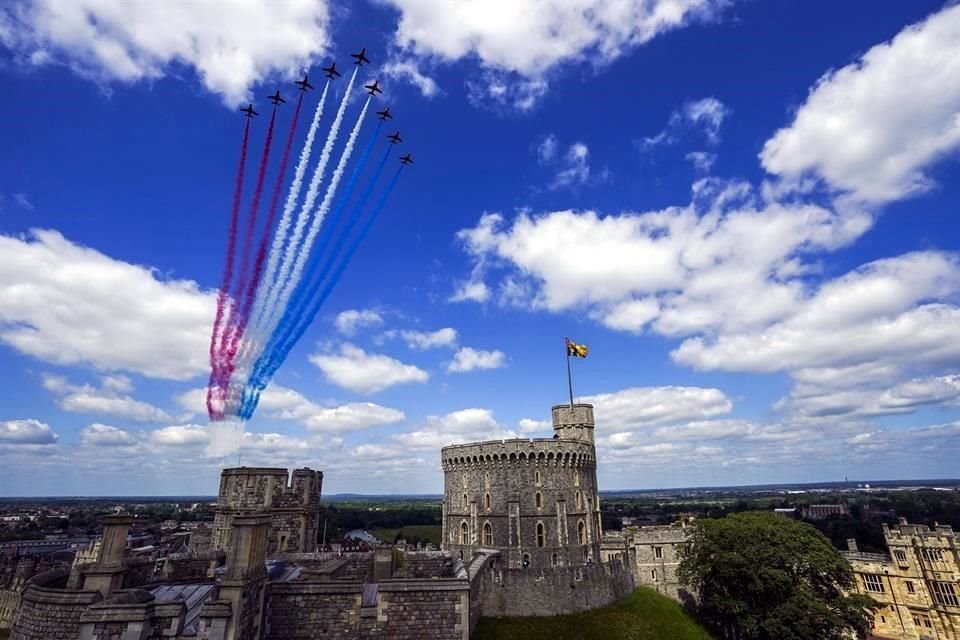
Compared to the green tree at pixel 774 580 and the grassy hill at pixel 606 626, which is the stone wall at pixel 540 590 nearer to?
the grassy hill at pixel 606 626

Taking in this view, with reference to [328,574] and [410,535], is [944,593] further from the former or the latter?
[410,535]

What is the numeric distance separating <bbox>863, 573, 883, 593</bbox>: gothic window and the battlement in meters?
32.8

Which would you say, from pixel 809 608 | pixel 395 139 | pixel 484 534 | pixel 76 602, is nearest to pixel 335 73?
pixel 395 139

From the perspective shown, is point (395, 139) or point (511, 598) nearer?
point (395, 139)

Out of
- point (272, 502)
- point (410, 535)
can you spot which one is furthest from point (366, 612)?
point (410, 535)

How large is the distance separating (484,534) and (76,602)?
132ft

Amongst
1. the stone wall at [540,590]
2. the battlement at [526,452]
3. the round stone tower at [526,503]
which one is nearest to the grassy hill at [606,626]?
the stone wall at [540,590]

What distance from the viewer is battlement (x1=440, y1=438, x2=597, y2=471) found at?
51531mm

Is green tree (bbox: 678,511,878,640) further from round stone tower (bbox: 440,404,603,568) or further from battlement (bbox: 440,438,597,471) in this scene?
battlement (bbox: 440,438,597,471)

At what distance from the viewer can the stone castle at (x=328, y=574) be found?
15102 millimetres

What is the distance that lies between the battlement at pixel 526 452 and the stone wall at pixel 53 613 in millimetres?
39751

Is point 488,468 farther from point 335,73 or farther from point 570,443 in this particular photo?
point 335,73

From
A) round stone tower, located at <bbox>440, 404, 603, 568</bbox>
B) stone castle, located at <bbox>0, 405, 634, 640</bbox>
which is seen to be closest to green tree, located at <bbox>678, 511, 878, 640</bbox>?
stone castle, located at <bbox>0, 405, 634, 640</bbox>

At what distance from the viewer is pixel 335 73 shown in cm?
3497
